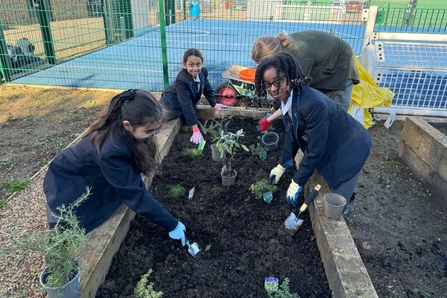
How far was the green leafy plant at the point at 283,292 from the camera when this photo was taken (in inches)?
73.7

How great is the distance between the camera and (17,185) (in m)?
3.27

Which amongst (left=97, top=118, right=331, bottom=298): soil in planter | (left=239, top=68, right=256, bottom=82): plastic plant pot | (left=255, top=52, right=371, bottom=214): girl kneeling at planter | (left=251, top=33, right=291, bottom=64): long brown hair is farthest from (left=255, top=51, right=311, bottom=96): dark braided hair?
(left=239, top=68, right=256, bottom=82): plastic plant pot

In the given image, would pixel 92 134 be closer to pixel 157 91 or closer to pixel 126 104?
pixel 126 104

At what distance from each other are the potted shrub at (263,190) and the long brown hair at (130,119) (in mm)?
1073

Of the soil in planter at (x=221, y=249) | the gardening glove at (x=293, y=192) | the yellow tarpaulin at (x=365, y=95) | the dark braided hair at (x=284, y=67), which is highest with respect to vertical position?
the dark braided hair at (x=284, y=67)

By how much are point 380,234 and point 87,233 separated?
238 centimetres

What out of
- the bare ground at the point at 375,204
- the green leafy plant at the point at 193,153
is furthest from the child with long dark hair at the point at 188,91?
the bare ground at the point at 375,204

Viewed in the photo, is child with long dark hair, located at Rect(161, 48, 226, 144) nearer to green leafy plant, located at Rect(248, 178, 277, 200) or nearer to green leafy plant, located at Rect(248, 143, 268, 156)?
green leafy plant, located at Rect(248, 143, 268, 156)

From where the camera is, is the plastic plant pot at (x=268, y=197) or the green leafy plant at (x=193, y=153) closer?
the plastic plant pot at (x=268, y=197)

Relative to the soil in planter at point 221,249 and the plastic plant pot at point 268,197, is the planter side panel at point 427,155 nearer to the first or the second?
the soil in planter at point 221,249

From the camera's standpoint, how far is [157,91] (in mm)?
6152

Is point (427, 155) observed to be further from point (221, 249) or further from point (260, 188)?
point (221, 249)

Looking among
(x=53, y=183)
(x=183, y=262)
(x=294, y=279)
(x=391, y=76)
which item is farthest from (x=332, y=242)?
(x=391, y=76)

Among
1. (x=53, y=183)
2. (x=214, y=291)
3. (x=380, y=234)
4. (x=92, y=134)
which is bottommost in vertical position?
(x=380, y=234)
